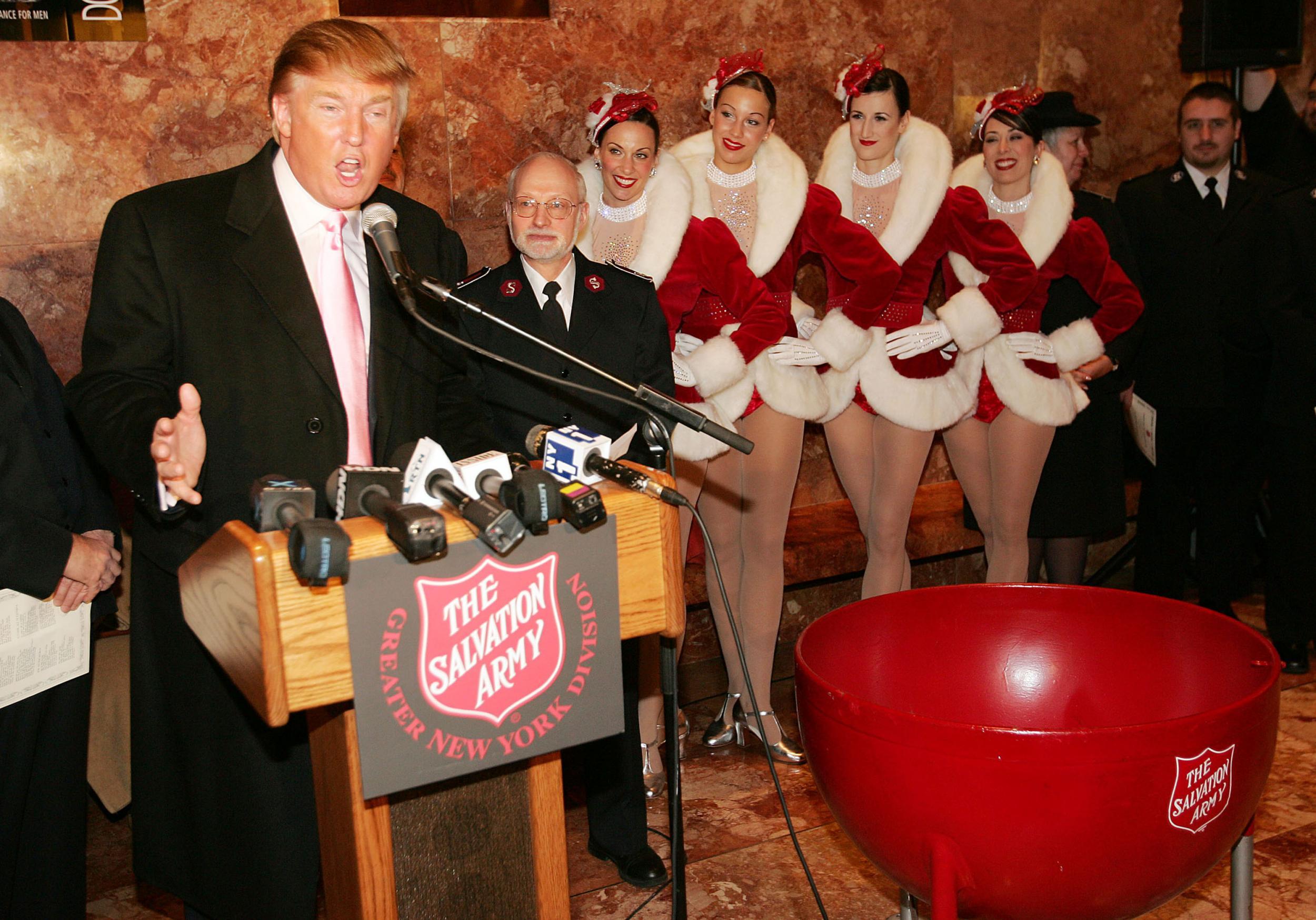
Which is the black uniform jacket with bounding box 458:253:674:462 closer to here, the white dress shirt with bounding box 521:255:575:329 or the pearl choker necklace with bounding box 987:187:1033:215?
the white dress shirt with bounding box 521:255:575:329

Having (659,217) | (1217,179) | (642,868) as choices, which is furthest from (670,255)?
(1217,179)

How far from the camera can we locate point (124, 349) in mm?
1779

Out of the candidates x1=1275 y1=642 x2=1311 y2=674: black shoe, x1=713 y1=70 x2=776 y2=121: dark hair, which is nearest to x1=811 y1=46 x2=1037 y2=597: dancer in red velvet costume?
x1=713 y1=70 x2=776 y2=121: dark hair

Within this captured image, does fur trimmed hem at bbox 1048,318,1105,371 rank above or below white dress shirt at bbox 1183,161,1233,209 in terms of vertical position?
below

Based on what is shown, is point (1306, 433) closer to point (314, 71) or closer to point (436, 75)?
point (436, 75)

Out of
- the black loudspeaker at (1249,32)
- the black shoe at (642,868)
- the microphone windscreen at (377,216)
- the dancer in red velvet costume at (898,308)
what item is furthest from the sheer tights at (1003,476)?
the microphone windscreen at (377,216)

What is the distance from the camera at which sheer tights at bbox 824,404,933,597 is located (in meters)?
3.48

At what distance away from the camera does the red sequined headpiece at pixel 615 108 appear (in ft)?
10.0

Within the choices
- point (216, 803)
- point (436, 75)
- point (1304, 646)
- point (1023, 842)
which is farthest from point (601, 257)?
point (1304, 646)

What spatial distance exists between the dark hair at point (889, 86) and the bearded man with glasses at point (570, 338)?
3.94 ft

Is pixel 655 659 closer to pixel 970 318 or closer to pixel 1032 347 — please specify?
pixel 970 318

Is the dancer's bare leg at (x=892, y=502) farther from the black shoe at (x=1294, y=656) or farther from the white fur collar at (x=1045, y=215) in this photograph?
the black shoe at (x=1294, y=656)

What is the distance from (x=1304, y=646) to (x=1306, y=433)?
28.4 inches

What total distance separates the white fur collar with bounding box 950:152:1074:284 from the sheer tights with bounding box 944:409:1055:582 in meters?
0.47
